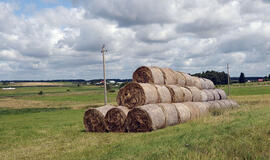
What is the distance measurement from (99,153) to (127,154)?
147 centimetres

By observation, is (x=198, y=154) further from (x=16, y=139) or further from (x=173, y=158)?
(x=16, y=139)

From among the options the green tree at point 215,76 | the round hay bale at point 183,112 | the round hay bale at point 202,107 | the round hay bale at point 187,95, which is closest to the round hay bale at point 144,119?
the round hay bale at point 183,112

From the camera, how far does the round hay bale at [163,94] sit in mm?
17953

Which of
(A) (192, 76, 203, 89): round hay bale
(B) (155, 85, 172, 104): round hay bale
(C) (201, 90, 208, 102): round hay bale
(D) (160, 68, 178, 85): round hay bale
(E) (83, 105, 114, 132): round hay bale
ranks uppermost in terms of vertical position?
(D) (160, 68, 178, 85): round hay bale

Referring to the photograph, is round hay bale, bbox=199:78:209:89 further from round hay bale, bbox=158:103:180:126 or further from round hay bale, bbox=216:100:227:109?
round hay bale, bbox=158:103:180:126

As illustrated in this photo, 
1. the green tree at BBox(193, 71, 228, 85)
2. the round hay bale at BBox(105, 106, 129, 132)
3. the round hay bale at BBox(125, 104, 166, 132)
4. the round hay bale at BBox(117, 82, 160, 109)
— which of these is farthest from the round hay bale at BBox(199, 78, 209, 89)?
the green tree at BBox(193, 71, 228, 85)

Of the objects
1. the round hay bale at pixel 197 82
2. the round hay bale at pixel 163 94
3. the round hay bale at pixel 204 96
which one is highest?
the round hay bale at pixel 197 82

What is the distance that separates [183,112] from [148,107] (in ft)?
10.7

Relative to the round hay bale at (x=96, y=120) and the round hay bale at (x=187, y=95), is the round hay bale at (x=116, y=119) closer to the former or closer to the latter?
the round hay bale at (x=96, y=120)

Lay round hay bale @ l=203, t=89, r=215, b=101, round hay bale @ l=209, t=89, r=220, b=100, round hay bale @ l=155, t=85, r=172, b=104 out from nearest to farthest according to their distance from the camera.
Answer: round hay bale @ l=155, t=85, r=172, b=104
round hay bale @ l=203, t=89, r=215, b=101
round hay bale @ l=209, t=89, r=220, b=100

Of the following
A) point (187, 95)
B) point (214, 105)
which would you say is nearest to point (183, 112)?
point (187, 95)

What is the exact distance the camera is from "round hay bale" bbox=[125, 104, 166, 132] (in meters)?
15.6

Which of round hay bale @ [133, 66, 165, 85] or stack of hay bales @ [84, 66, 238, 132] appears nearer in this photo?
stack of hay bales @ [84, 66, 238, 132]

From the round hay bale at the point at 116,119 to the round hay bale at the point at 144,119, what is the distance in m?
0.33
